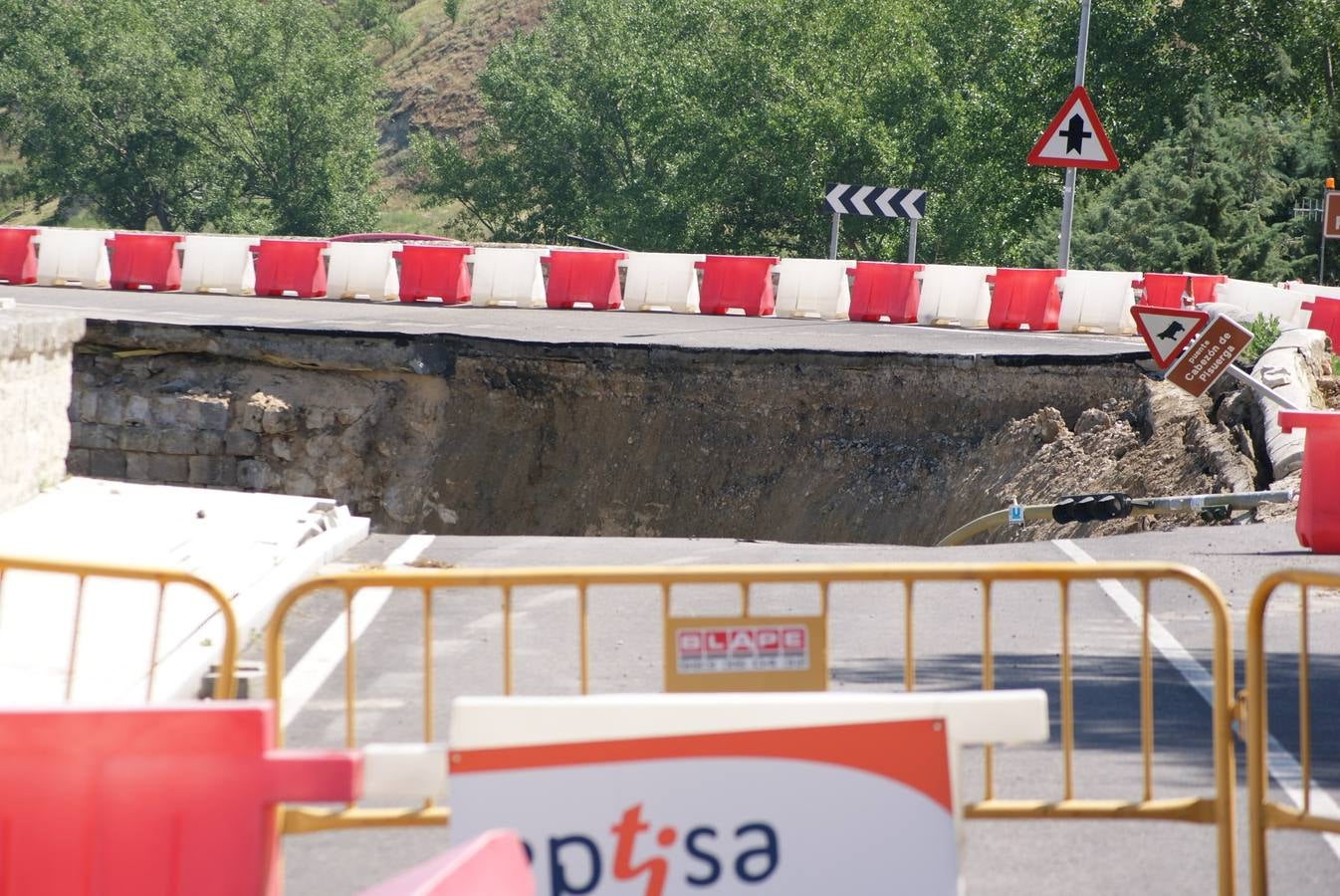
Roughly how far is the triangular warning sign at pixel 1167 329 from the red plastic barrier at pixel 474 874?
379 inches

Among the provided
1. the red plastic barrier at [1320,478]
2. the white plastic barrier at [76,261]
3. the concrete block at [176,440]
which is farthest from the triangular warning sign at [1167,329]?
the white plastic barrier at [76,261]

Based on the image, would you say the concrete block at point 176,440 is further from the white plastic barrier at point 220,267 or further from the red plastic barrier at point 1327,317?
the red plastic barrier at point 1327,317

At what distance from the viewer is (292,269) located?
2556 cm

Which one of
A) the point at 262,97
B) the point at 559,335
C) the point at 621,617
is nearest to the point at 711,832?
the point at 621,617

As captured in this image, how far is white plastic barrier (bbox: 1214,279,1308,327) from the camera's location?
759 inches

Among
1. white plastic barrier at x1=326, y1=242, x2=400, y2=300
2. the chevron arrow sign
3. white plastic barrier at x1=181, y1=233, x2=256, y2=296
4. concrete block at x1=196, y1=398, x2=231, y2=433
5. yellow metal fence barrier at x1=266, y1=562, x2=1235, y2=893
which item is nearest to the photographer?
yellow metal fence barrier at x1=266, y1=562, x2=1235, y2=893

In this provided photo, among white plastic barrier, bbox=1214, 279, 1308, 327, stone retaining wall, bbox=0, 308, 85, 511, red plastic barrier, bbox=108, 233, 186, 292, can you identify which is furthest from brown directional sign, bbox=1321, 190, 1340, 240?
red plastic barrier, bbox=108, 233, 186, 292

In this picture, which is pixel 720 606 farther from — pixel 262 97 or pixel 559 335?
pixel 262 97

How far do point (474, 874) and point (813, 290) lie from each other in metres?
21.4

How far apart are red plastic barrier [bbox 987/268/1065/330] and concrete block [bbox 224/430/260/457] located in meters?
10.2

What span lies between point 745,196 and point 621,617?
40532mm

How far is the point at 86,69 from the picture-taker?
57.9 meters

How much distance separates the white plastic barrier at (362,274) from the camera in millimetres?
25281

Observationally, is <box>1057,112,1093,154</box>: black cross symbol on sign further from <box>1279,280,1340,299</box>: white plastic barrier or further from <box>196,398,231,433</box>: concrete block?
<box>196,398,231,433</box>: concrete block
